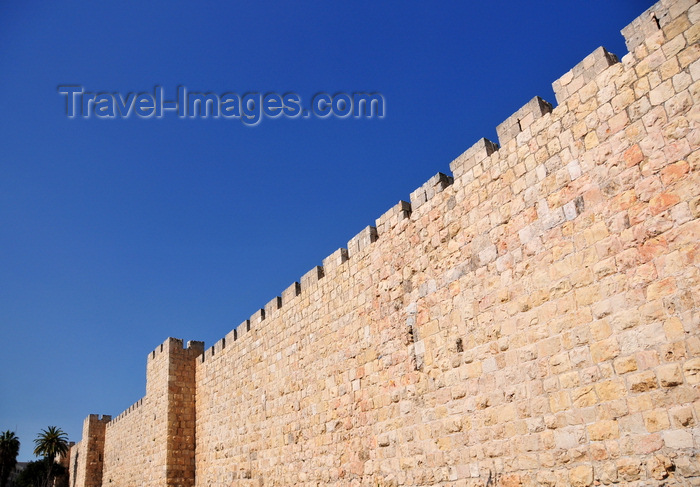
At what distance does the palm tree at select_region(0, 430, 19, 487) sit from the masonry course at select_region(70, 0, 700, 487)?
40.6m

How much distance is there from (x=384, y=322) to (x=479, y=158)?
9.15 ft

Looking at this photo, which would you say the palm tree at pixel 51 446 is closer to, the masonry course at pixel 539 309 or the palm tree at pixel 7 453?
the palm tree at pixel 7 453

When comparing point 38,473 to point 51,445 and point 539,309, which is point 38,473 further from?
point 539,309

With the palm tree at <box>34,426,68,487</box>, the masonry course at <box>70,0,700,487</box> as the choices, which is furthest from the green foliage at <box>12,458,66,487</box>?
the masonry course at <box>70,0,700,487</box>

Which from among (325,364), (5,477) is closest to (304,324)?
(325,364)

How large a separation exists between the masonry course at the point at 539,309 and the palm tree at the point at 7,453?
40.6m

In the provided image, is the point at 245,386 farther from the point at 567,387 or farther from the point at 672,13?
the point at 672,13

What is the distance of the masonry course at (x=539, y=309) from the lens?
16.3 ft

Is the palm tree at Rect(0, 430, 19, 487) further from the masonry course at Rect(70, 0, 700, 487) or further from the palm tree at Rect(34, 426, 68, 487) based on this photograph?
the masonry course at Rect(70, 0, 700, 487)

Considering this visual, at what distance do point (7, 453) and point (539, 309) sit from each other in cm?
4678

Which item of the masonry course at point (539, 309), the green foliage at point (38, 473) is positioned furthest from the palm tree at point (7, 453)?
the masonry course at point (539, 309)

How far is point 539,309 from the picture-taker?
599 centimetres

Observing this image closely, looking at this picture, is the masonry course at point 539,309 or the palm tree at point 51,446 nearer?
the masonry course at point 539,309

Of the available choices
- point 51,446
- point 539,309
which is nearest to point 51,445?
point 51,446
